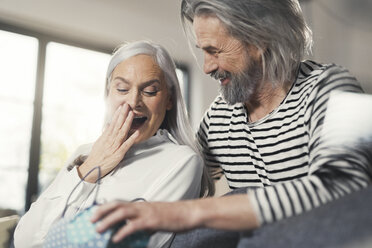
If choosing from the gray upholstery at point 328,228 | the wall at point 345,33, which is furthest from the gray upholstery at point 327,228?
the wall at point 345,33

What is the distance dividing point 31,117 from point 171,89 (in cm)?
259

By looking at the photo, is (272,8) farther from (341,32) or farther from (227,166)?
(341,32)

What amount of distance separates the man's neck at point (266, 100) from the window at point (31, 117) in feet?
7.49

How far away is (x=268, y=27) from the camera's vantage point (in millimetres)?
1346

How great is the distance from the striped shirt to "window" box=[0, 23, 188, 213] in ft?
7.27

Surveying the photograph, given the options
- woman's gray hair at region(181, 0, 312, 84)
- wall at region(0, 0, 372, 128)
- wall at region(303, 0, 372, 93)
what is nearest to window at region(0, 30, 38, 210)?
wall at region(0, 0, 372, 128)

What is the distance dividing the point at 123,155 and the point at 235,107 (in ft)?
1.46

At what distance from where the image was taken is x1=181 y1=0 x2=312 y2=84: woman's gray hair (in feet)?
4.30

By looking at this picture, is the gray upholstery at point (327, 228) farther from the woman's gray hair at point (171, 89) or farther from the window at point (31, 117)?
the window at point (31, 117)

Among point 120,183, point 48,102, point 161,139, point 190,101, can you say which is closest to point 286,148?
point 161,139

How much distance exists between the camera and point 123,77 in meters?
1.28

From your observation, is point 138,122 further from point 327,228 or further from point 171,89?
point 327,228

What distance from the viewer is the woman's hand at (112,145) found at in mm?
1177

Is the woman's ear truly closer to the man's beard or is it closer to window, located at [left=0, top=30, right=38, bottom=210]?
the man's beard
